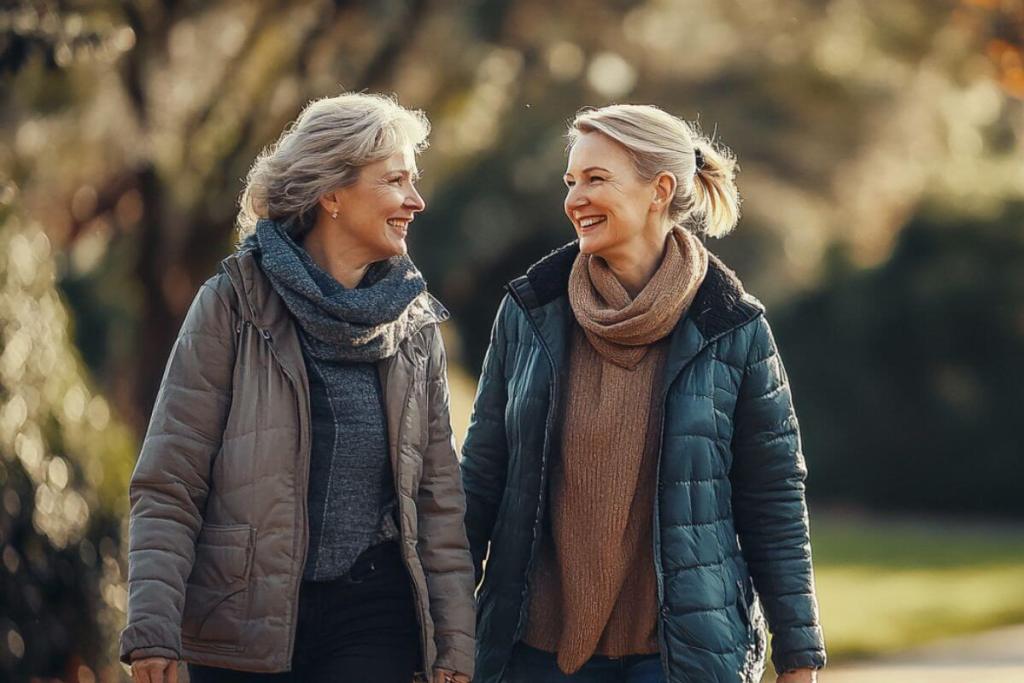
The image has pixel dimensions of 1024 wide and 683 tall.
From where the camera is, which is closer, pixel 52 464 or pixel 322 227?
pixel 322 227

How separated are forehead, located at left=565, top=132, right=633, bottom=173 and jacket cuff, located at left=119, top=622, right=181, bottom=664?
1636 millimetres

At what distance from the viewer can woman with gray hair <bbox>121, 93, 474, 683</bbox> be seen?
162 inches

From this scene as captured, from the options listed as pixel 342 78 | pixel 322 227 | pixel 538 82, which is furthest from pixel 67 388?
pixel 538 82

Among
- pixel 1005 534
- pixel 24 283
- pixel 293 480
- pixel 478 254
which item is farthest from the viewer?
pixel 478 254

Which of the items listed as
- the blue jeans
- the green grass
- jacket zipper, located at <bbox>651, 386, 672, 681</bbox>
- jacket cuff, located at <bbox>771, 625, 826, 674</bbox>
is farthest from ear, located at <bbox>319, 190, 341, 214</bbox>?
the green grass

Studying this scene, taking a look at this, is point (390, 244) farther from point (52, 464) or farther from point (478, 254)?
point (478, 254)

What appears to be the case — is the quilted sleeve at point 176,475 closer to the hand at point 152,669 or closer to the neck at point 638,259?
the hand at point 152,669

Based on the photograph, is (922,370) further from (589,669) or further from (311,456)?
(311,456)

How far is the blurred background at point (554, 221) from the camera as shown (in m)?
7.44

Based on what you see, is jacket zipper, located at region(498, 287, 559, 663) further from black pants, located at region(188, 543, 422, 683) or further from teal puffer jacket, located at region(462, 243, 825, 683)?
black pants, located at region(188, 543, 422, 683)

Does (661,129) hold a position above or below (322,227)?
above

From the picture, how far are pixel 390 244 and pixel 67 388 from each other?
3512 mm


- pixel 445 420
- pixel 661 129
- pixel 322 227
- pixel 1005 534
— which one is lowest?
pixel 445 420

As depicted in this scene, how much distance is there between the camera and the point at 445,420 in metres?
4.58
